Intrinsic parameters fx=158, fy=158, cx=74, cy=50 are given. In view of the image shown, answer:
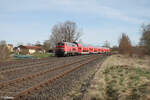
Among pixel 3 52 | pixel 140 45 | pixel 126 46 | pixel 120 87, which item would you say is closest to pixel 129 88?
pixel 120 87

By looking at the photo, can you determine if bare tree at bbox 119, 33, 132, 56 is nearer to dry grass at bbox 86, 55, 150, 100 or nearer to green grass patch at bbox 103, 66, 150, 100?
dry grass at bbox 86, 55, 150, 100

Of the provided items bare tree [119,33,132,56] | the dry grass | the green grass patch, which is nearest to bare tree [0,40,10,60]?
the dry grass

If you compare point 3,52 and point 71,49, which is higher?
point 71,49

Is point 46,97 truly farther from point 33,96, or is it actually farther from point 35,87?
point 35,87

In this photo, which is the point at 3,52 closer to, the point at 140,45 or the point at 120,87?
the point at 120,87

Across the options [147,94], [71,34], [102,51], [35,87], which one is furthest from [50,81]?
[71,34]

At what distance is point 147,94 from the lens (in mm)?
4934

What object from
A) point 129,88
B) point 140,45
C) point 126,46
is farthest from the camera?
point 126,46

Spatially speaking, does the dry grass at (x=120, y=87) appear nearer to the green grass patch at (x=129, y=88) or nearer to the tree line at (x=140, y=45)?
the green grass patch at (x=129, y=88)

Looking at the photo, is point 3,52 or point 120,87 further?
point 3,52

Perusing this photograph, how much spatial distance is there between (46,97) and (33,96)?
0.45 m

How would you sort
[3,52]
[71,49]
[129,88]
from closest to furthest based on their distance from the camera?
1. [129,88]
2. [3,52]
3. [71,49]

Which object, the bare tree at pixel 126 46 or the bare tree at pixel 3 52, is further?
the bare tree at pixel 126 46

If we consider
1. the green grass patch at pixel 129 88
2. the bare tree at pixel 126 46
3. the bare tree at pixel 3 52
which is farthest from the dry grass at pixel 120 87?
the bare tree at pixel 126 46
